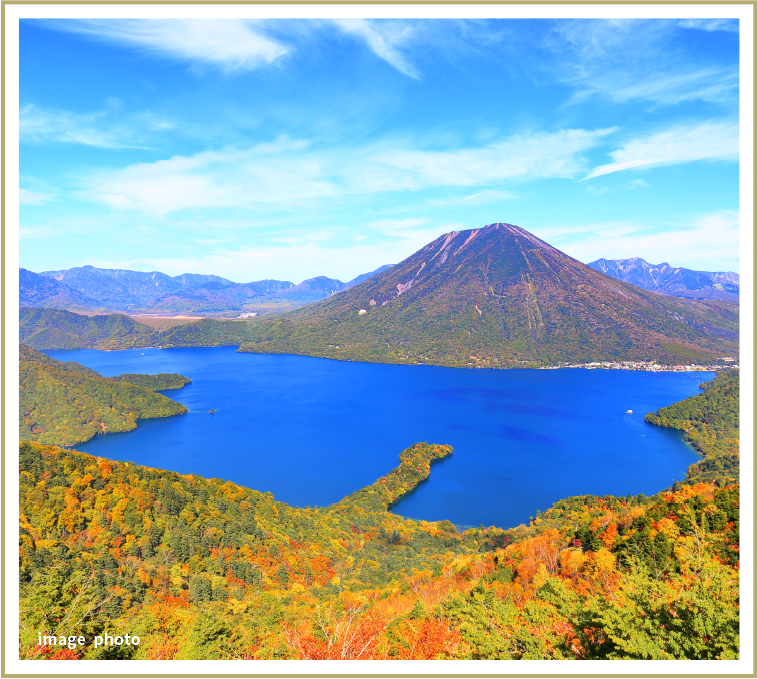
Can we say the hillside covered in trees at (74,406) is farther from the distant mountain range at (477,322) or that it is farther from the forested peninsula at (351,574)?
the distant mountain range at (477,322)

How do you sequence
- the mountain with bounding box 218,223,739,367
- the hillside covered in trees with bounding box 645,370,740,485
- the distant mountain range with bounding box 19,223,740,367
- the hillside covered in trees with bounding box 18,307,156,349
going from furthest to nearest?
the hillside covered in trees with bounding box 18,307,156,349 → the distant mountain range with bounding box 19,223,740,367 → the mountain with bounding box 218,223,739,367 → the hillside covered in trees with bounding box 645,370,740,485

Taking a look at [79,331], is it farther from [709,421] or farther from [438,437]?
[709,421]

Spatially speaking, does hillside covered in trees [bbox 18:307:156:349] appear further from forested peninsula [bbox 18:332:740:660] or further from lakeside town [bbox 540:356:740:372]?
lakeside town [bbox 540:356:740:372]

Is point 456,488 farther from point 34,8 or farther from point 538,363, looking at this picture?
point 538,363

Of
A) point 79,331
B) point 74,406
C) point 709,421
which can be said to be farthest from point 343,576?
point 79,331

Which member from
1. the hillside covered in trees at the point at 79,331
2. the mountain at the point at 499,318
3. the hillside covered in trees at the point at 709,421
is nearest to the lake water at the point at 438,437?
the hillside covered in trees at the point at 709,421

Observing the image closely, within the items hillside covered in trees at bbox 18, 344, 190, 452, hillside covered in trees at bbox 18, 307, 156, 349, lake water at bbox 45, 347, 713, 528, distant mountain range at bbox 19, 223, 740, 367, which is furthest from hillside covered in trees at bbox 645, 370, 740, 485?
hillside covered in trees at bbox 18, 307, 156, 349

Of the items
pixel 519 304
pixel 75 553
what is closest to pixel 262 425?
pixel 75 553

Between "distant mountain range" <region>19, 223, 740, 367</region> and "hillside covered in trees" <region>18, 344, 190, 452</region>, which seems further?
"distant mountain range" <region>19, 223, 740, 367</region>
